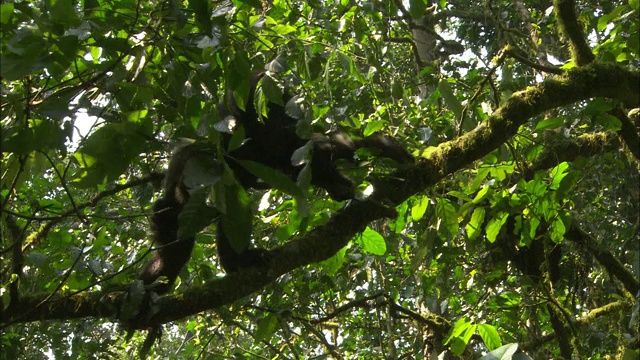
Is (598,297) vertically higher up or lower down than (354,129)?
lower down

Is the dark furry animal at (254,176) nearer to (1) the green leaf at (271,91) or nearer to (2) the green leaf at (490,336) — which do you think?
(1) the green leaf at (271,91)

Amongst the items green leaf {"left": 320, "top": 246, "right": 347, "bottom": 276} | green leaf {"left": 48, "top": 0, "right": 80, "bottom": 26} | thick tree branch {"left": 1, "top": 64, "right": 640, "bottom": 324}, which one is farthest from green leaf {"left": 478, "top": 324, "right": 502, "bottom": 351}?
green leaf {"left": 48, "top": 0, "right": 80, "bottom": 26}

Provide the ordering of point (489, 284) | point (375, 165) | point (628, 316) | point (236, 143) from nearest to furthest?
point (236, 143)
point (375, 165)
point (628, 316)
point (489, 284)

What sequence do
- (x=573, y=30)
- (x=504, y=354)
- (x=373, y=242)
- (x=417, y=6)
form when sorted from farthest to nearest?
(x=373, y=242)
(x=573, y=30)
(x=417, y=6)
(x=504, y=354)

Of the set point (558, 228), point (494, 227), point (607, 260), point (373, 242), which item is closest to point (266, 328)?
point (373, 242)

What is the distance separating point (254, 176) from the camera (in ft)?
11.1

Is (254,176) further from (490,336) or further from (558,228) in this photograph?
(558,228)

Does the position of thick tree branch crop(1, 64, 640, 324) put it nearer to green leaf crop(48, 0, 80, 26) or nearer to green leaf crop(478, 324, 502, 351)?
green leaf crop(478, 324, 502, 351)

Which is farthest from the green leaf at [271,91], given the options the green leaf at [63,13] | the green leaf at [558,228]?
the green leaf at [558,228]

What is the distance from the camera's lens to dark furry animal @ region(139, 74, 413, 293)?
3.29 m

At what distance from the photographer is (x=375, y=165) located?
10.6 ft

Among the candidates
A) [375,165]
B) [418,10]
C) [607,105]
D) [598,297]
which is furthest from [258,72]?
[598,297]

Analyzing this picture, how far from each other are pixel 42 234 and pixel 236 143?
7.40 feet

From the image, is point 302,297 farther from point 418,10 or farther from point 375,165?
point 418,10
